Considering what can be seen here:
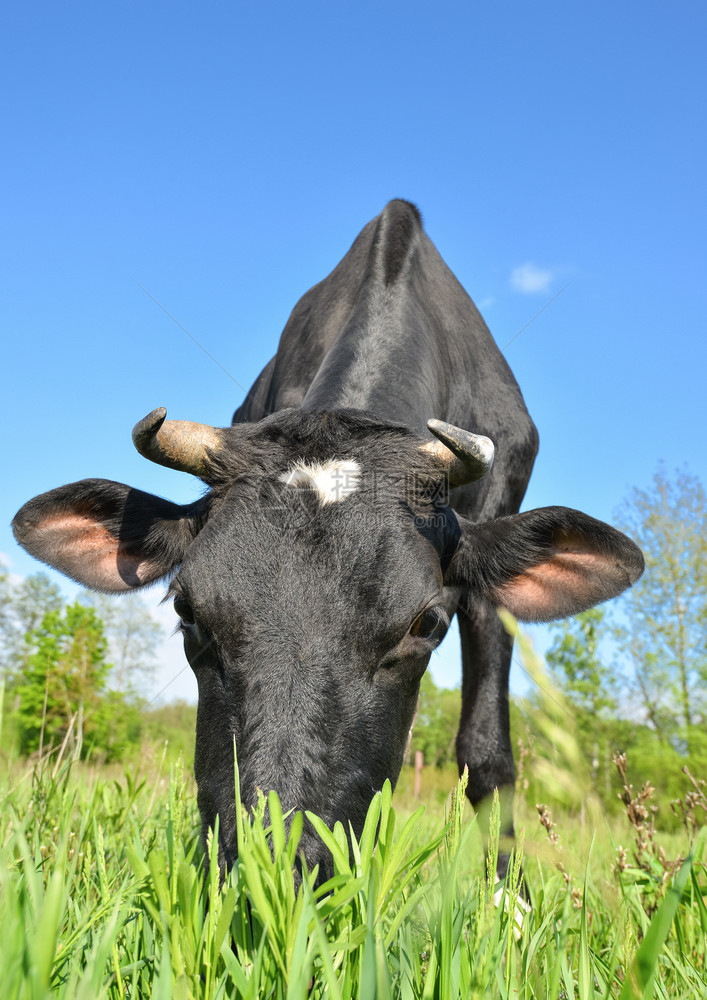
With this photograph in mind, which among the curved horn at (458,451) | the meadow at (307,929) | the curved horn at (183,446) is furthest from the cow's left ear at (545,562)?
the meadow at (307,929)

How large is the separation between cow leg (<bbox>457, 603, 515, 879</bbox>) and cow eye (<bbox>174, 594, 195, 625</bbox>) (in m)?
1.96

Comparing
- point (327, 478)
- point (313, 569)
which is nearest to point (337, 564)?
point (313, 569)

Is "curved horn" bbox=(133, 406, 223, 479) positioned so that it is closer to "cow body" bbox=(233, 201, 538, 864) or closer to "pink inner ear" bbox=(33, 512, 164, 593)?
"pink inner ear" bbox=(33, 512, 164, 593)

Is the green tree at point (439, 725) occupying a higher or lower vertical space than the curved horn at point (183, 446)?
higher

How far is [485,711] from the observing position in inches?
185

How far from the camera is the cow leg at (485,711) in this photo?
4.49 m

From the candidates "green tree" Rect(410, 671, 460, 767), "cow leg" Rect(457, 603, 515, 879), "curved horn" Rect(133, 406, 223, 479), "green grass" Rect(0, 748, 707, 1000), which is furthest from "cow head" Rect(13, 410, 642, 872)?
"green tree" Rect(410, 671, 460, 767)

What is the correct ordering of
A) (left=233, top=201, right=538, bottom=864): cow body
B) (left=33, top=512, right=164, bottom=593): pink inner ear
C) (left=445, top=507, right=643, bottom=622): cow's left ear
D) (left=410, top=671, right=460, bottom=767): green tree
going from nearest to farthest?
(left=445, top=507, right=643, bottom=622): cow's left ear < (left=33, top=512, right=164, bottom=593): pink inner ear < (left=233, top=201, right=538, bottom=864): cow body < (left=410, top=671, right=460, bottom=767): green tree

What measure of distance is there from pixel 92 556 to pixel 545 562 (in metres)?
2.15

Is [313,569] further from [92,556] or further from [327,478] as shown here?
[92,556]

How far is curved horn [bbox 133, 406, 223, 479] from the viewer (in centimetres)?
323

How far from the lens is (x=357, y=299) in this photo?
545cm

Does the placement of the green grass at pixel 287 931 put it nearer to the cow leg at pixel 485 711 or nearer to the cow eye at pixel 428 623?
the cow eye at pixel 428 623

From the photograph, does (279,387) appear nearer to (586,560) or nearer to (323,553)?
(586,560)
